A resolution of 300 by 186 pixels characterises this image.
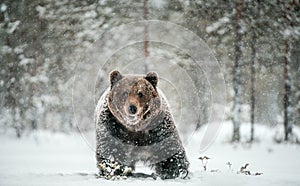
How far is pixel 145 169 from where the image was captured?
7.15 meters

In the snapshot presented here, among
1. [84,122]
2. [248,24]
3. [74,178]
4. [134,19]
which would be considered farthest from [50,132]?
[74,178]

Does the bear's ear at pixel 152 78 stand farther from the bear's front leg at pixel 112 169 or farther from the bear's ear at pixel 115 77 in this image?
the bear's front leg at pixel 112 169

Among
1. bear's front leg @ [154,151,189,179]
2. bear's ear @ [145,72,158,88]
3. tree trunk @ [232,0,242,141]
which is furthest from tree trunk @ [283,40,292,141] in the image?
bear's ear @ [145,72,158,88]

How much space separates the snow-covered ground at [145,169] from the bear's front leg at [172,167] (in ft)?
0.68

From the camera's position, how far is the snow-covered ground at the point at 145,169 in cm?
508

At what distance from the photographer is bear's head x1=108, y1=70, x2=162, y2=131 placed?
502cm

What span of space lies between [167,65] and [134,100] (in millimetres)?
8677

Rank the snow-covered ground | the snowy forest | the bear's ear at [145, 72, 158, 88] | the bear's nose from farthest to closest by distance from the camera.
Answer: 1. the snowy forest
2. the bear's ear at [145, 72, 158, 88]
3. the snow-covered ground
4. the bear's nose

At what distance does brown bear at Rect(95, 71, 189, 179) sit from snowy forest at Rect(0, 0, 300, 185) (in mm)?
5794

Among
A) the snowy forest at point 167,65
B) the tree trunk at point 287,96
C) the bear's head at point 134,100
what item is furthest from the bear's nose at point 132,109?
the tree trunk at point 287,96

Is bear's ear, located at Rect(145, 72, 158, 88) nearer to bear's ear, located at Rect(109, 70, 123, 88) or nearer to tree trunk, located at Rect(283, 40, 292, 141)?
bear's ear, located at Rect(109, 70, 123, 88)

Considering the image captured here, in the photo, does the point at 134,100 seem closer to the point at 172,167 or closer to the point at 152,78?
the point at 152,78

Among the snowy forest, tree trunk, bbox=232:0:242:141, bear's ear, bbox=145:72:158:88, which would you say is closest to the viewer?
bear's ear, bbox=145:72:158:88

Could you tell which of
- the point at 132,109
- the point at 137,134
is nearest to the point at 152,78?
the point at 132,109
